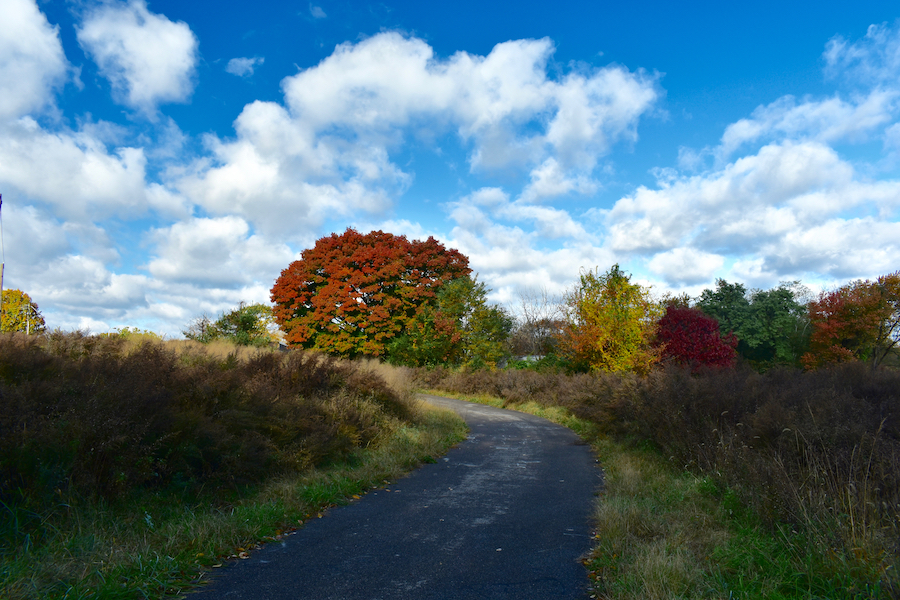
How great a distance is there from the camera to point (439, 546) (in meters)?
5.25

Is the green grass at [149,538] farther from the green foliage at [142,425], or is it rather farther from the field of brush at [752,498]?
the field of brush at [752,498]

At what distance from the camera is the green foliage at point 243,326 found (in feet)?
99.6

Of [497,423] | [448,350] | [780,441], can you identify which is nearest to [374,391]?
[497,423]

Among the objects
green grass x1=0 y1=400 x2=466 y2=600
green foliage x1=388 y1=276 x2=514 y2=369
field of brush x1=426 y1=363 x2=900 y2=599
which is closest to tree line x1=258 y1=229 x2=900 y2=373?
green foliage x1=388 y1=276 x2=514 y2=369

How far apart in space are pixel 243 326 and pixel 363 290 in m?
9.05

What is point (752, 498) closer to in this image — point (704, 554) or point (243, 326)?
point (704, 554)

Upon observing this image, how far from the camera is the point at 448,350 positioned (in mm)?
32594

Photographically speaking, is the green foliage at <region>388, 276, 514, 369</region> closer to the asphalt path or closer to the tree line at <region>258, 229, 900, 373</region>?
the tree line at <region>258, 229, 900, 373</region>

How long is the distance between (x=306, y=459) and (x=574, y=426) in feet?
35.1

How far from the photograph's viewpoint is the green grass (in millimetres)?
3803

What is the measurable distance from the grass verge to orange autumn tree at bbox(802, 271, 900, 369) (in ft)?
118

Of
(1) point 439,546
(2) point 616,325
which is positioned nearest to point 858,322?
(2) point 616,325

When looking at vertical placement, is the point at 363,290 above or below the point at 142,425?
above

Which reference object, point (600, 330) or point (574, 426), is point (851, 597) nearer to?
point (574, 426)
